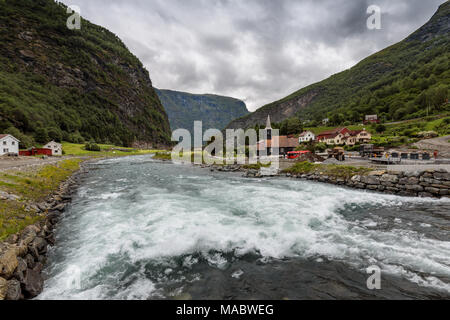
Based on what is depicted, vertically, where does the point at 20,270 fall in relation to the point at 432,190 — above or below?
below

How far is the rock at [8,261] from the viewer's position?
5.22 metres

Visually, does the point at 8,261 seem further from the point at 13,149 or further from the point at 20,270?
the point at 13,149

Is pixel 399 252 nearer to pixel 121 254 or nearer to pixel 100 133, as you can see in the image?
pixel 121 254

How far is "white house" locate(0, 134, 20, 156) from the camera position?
42.5 metres

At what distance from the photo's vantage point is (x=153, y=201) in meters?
14.7

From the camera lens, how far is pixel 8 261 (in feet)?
18.1

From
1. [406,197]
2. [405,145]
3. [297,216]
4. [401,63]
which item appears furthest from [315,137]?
[401,63]

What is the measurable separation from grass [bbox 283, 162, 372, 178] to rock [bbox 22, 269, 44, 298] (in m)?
25.6

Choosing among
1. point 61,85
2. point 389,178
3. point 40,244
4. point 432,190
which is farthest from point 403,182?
point 61,85

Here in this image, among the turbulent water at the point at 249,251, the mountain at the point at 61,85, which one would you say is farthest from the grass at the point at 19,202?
the mountain at the point at 61,85

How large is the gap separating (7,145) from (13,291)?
199ft

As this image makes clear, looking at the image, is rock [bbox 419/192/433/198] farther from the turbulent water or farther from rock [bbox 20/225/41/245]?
rock [bbox 20/225/41/245]

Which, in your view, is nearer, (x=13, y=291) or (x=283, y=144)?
(x=13, y=291)

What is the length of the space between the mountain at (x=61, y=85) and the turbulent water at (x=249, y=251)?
69.5 m
